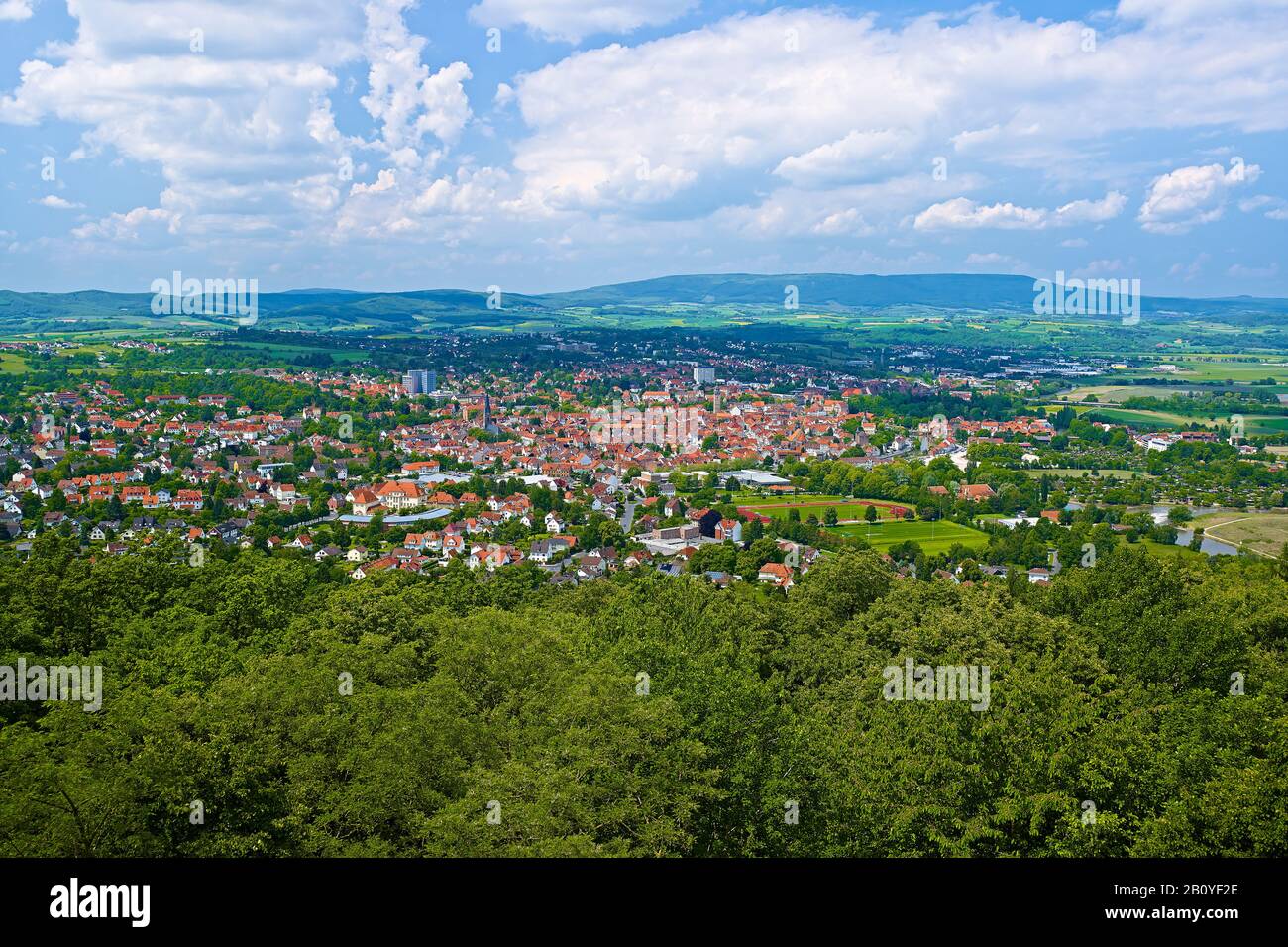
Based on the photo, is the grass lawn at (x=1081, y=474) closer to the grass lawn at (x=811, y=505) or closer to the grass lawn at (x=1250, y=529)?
the grass lawn at (x=1250, y=529)

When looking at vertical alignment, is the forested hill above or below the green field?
above

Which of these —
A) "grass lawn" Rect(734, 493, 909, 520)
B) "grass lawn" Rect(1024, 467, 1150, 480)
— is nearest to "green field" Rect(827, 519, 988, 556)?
"grass lawn" Rect(734, 493, 909, 520)

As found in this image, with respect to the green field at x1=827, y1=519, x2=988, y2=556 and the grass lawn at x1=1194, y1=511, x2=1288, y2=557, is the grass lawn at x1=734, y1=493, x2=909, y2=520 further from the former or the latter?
the grass lawn at x1=1194, y1=511, x2=1288, y2=557

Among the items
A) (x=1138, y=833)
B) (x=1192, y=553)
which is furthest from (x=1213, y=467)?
(x=1138, y=833)

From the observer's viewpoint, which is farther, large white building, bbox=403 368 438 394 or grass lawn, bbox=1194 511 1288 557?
large white building, bbox=403 368 438 394

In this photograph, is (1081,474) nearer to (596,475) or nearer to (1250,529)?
(1250,529)
